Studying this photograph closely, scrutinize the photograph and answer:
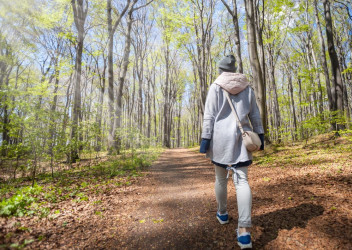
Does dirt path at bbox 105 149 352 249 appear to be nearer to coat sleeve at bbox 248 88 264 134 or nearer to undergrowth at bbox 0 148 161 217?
coat sleeve at bbox 248 88 264 134

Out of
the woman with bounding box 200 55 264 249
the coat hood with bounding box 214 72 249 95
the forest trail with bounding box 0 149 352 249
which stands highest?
the coat hood with bounding box 214 72 249 95

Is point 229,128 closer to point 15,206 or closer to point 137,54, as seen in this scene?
point 15,206

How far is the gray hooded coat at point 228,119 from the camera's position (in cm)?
212

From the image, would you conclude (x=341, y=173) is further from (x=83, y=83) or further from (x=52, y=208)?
(x=83, y=83)

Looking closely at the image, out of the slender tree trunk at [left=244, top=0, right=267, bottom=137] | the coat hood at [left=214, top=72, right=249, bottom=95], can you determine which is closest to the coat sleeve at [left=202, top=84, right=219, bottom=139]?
the coat hood at [left=214, top=72, right=249, bottom=95]

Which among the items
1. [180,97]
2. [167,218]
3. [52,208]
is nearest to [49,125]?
[52,208]

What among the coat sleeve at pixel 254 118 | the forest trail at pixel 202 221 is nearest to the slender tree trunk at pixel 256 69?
the forest trail at pixel 202 221

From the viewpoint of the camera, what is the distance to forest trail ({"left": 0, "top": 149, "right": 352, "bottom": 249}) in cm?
206

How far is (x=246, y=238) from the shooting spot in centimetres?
185

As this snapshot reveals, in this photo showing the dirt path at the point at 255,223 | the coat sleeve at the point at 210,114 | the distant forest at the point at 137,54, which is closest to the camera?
the dirt path at the point at 255,223

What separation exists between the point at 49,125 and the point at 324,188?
23.2 ft

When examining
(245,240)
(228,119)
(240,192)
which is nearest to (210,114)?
(228,119)

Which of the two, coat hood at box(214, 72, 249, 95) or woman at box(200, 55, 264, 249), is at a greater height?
coat hood at box(214, 72, 249, 95)

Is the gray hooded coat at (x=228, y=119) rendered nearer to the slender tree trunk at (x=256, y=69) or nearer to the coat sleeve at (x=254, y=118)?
the coat sleeve at (x=254, y=118)
